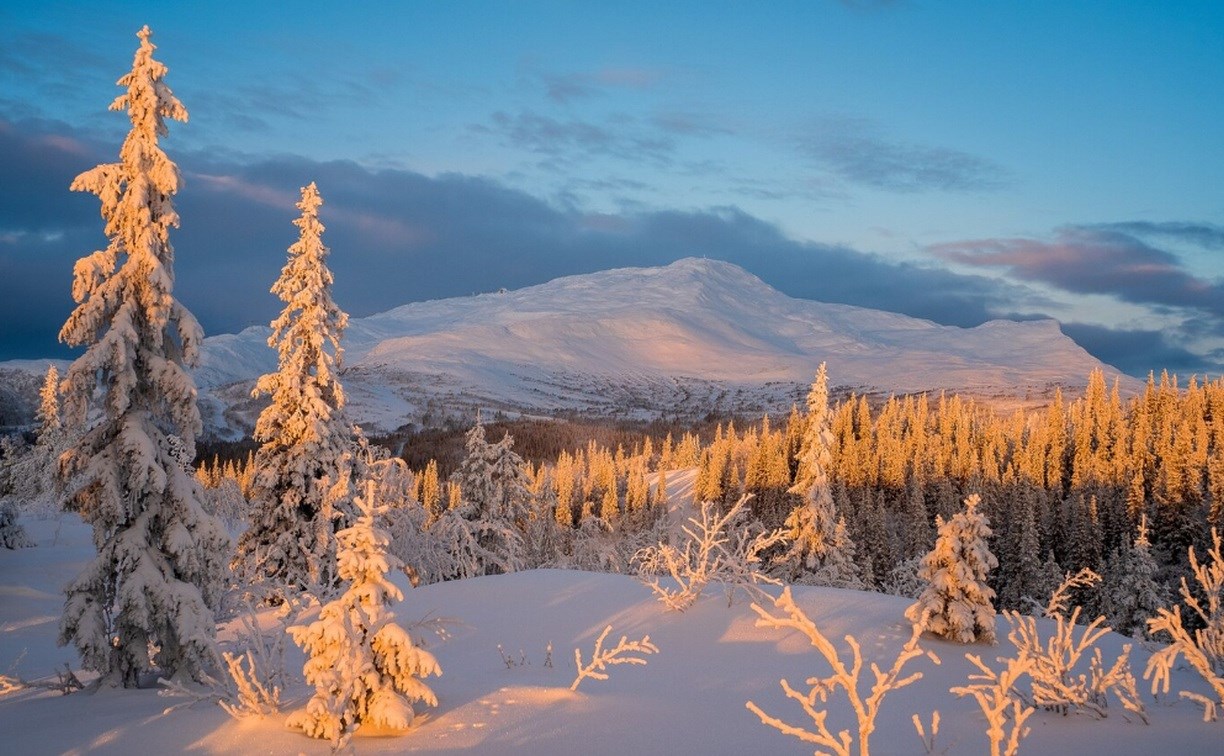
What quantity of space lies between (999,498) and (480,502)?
6671 cm

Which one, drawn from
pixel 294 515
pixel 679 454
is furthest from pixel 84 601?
pixel 679 454

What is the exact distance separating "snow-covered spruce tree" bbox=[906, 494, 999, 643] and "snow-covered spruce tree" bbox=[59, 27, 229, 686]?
38.0ft

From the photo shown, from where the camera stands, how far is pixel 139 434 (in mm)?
11016

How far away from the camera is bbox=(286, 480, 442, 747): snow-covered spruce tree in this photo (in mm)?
6734

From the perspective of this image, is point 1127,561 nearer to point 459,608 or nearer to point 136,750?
point 459,608

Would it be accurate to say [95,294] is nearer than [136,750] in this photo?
No

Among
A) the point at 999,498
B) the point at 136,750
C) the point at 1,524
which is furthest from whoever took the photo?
the point at 999,498

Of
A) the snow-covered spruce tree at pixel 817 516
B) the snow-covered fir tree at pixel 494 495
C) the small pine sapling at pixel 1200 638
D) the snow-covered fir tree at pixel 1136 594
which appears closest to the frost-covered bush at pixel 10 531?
the snow-covered fir tree at pixel 494 495

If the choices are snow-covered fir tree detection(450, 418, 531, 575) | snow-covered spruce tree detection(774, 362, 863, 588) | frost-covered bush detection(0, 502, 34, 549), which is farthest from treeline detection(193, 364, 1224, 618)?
frost-covered bush detection(0, 502, 34, 549)

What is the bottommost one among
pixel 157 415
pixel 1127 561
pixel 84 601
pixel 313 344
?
pixel 1127 561

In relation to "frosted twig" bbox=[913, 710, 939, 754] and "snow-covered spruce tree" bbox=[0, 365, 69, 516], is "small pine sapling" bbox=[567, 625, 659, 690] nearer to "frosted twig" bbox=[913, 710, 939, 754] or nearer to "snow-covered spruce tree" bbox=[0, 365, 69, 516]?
"frosted twig" bbox=[913, 710, 939, 754]

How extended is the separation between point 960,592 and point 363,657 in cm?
1138

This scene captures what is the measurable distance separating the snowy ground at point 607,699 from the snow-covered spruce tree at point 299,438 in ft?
16.4

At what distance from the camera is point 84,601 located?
417 inches
